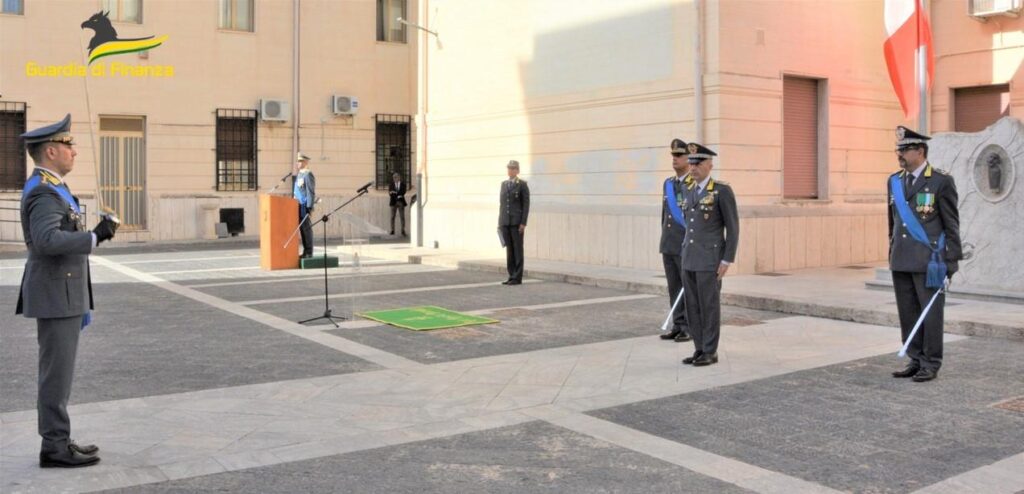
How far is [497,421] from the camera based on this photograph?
633cm

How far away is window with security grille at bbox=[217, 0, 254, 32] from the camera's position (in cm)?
2511

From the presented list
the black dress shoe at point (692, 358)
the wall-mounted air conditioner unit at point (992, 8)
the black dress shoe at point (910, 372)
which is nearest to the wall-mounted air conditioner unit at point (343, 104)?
the wall-mounted air conditioner unit at point (992, 8)

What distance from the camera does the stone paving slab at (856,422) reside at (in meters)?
5.30

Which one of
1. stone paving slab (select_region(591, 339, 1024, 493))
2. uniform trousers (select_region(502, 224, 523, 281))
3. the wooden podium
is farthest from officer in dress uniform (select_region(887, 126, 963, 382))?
the wooden podium

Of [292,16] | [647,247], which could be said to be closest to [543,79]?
[647,247]

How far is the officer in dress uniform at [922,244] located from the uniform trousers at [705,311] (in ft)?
4.65

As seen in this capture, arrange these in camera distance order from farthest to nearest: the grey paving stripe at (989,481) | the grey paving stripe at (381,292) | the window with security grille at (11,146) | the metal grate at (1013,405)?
1. the window with security grille at (11,146)
2. the grey paving stripe at (381,292)
3. the metal grate at (1013,405)
4. the grey paving stripe at (989,481)

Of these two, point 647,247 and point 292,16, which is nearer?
point 647,247

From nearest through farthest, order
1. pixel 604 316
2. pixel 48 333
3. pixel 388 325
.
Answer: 1. pixel 48 333
2. pixel 388 325
3. pixel 604 316

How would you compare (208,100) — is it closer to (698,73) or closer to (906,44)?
(698,73)

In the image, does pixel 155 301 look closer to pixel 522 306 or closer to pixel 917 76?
pixel 522 306

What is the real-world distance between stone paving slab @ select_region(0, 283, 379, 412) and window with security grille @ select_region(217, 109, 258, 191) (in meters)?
14.0

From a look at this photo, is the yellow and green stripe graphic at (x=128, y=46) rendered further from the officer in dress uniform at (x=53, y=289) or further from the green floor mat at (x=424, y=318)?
the officer in dress uniform at (x=53, y=289)

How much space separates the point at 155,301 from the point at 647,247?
7.31 m
